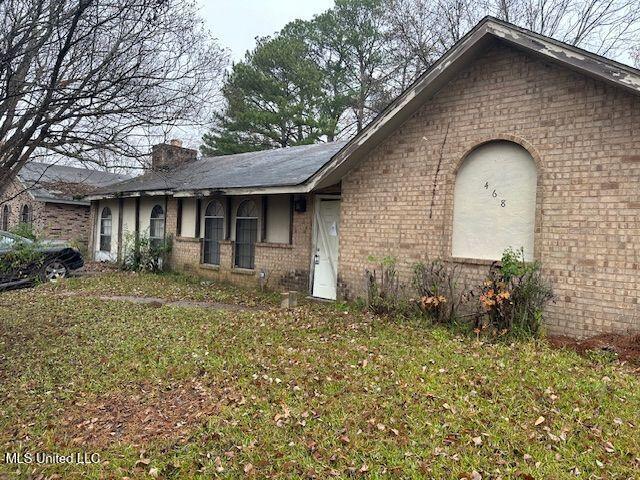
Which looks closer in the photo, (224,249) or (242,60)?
A: (224,249)

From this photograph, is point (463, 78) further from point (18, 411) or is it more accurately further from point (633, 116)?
point (18, 411)

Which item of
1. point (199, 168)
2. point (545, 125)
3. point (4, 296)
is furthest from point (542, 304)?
point (199, 168)

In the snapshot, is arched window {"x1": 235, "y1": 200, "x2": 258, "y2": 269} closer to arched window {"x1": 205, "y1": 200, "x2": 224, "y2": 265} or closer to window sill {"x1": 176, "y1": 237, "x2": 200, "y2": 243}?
arched window {"x1": 205, "y1": 200, "x2": 224, "y2": 265}

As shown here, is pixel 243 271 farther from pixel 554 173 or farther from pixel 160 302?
pixel 554 173

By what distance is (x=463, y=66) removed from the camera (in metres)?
7.74

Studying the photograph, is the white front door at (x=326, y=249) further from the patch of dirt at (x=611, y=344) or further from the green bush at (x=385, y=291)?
the patch of dirt at (x=611, y=344)

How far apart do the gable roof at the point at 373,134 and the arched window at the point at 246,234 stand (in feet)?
2.87

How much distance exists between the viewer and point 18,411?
16.3ft

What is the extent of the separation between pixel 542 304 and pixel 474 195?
2096 mm

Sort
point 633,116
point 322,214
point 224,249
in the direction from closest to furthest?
point 633,116
point 322,214
point 224,249

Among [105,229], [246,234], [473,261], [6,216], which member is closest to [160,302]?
[246,234]

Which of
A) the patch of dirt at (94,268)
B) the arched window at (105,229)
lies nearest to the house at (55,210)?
the arched window at (105,229)

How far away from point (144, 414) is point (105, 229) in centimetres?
1591

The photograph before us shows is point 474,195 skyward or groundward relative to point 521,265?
skyward
